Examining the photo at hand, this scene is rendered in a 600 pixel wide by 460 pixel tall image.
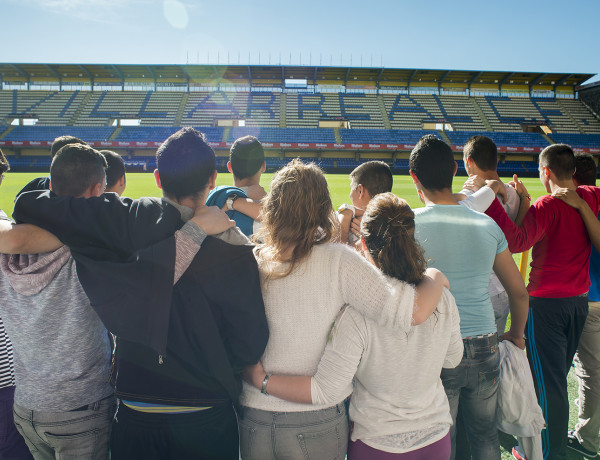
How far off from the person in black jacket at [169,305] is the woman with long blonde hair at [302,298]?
9 cm

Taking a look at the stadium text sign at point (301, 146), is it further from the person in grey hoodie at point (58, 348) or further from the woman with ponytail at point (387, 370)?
the woman with ponytail at point (387, 370)

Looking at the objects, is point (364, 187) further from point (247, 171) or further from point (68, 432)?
point (68, 432)

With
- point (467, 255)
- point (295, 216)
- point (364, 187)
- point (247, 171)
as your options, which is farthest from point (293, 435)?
point (247, 171)

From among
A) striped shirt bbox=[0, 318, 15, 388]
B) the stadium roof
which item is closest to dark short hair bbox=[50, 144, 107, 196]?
striped shirt bbox=[0, 318, 15, 388]

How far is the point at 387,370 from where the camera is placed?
1455 mm

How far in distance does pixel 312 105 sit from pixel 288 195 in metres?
46.3

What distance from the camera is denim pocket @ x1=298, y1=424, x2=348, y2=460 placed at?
1.45m

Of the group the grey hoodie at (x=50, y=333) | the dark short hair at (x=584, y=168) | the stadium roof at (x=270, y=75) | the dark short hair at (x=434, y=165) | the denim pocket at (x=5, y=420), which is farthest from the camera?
the stadium roof at (x=270, y=75)

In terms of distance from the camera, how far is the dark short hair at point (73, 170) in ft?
5.41

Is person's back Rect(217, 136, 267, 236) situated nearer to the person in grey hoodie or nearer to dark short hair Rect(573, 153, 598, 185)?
the person in grey hoodie

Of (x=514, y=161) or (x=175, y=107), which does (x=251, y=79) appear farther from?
(x=514, y=161)

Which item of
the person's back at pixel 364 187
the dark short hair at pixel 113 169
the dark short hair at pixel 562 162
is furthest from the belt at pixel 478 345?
the dark short hair at pixel 113 169

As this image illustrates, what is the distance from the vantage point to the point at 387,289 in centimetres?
133

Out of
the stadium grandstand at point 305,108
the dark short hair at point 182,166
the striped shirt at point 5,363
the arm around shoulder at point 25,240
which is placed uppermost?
the stadium grandstand at point 305,108
